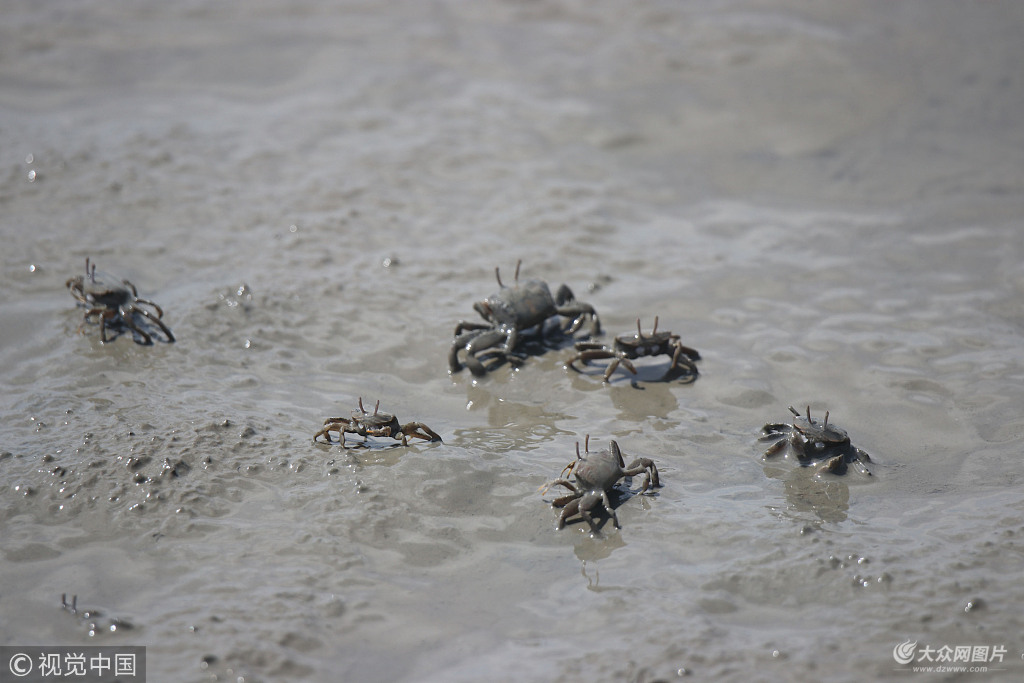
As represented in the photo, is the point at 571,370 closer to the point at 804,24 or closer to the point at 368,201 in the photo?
the point at 368,201

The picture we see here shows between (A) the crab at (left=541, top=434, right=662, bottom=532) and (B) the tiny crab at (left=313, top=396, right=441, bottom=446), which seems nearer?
(A) the crab at (left=541, top=434, right=662, bottom=532)

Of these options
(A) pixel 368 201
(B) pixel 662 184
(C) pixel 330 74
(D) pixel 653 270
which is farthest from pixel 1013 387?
(C) pixel 330 74

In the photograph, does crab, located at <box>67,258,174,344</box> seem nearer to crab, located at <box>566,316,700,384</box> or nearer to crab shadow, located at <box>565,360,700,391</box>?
crab shadow, located at <box>565,360,700,391</box>
